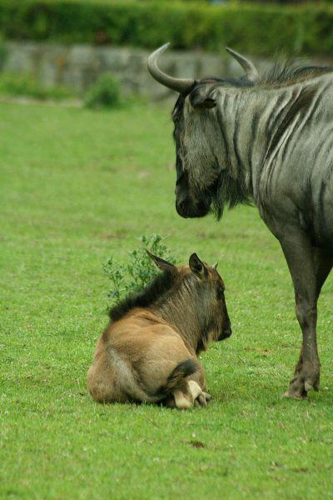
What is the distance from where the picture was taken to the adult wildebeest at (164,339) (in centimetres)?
721

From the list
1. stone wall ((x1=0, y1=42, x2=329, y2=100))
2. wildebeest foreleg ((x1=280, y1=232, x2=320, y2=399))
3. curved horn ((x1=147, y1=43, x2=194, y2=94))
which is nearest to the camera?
wildebeest foreleg ((x1=280, y1=232, x2=320, y2=399))

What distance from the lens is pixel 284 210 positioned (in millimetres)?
7773

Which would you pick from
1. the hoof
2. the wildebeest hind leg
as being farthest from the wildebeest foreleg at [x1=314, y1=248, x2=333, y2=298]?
the hoof

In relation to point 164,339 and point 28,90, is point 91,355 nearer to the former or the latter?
point 164,339

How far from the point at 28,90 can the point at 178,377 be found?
21.7 m

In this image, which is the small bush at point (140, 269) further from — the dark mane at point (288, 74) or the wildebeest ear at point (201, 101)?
the dark mane at point (288, 74)

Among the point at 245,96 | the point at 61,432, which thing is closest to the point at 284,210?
the point at 245,96

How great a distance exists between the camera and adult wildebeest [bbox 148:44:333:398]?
303 inches

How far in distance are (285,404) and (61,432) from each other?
1.79 m

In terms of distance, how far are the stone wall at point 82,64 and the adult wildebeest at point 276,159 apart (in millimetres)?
19564

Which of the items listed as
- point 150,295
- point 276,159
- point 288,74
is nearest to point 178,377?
point 150,295

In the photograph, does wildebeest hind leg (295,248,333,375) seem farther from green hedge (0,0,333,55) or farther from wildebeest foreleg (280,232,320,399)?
green hedge (0,0,333,55)

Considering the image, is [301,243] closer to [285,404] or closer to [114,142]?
[285,404]

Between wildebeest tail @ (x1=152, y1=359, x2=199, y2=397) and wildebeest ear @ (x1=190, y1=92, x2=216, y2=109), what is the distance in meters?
2.16
